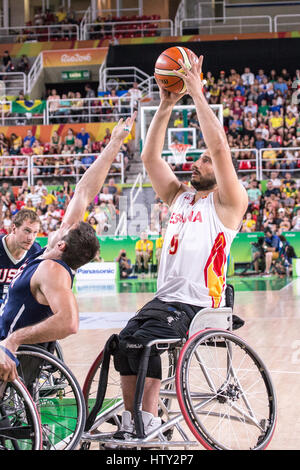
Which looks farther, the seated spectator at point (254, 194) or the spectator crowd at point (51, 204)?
the seated spectator at point (254, 194)

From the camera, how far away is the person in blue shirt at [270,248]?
61.7 ft

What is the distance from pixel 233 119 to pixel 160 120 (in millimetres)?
20783

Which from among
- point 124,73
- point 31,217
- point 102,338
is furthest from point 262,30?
point 31,217

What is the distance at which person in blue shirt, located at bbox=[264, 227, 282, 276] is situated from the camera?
1880 centimetres

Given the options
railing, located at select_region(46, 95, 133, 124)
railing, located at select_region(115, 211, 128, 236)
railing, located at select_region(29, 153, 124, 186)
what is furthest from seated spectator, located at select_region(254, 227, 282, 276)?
railing, located at select_region(46, 95, 133, 124)

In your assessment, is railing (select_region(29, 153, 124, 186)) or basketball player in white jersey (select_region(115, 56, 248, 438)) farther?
railing (select_region(29, 153, 124, 186))

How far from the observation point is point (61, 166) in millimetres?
23922

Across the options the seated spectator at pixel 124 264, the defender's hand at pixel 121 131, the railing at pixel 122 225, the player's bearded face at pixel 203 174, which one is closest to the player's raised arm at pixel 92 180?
the defender's hand at pixel 121 131

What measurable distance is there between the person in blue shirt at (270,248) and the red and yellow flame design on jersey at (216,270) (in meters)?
14.7

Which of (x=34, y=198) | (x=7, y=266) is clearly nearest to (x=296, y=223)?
(x=34, y=198)

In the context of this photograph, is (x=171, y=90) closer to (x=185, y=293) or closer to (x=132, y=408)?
(x=185, y=293)

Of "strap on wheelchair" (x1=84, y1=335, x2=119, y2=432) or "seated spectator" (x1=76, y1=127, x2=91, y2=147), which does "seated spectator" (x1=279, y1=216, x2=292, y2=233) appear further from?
"strap on wheelchair" (x1=84, y1=335, x2=119, y2=432)

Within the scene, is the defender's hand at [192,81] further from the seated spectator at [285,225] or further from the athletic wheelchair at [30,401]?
the seated spectator at [285,225]

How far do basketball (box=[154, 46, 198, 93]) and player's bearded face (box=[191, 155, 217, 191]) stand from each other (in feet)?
1.87
